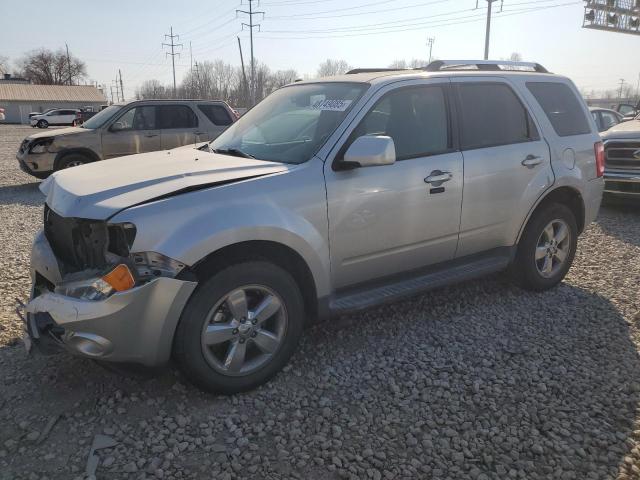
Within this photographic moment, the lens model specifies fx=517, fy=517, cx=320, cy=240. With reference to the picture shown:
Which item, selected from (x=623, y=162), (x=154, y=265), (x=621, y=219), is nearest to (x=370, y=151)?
(x=154, y=265)

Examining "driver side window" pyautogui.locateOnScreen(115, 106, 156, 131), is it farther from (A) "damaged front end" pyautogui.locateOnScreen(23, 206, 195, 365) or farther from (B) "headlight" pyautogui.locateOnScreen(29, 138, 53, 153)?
(A) "damaged front end" pyautogui.locateOnScreen(23, 206, 195, 365)

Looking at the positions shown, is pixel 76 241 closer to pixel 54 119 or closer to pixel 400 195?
pixel 400 195

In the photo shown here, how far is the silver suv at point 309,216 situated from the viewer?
107 inches

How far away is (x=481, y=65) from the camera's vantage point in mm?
4539

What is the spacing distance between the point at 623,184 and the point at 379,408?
6.91 m

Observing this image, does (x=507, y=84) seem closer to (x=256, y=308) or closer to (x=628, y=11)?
(x=256, y=308)

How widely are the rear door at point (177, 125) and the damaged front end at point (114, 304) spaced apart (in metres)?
8.23

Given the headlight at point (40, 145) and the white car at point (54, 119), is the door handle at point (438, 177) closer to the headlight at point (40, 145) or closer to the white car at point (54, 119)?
the headlight at point (40, 145)

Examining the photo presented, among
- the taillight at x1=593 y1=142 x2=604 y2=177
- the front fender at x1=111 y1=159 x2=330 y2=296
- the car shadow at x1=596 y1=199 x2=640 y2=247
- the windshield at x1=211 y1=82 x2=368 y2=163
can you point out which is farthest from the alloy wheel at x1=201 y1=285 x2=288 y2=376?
the car shadow at x1=596 y1=199 x2=640 y2=247

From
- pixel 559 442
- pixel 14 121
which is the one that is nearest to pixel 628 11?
pixel 559 442

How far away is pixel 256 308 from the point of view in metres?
3.08

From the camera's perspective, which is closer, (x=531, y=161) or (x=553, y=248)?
(x=531, y=161)

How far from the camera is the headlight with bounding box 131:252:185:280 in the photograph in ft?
8.79

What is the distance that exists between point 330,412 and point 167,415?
3.02ft
